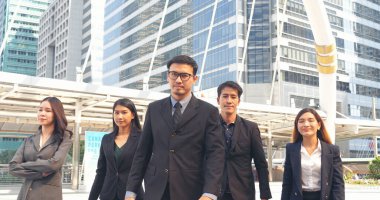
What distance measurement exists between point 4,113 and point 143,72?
1857 inches

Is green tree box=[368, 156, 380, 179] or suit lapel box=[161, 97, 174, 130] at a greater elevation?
suit lapel box=[161, 97, 174, 130]

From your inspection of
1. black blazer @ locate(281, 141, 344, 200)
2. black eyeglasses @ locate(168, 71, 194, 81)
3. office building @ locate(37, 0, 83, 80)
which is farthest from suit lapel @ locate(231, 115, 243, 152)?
office building @ locate(37, 0, 83, 80)

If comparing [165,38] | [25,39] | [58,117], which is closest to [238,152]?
[58,117]

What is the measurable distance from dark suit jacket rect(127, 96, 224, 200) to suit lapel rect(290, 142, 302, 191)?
4.19ft

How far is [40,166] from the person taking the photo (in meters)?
3.44

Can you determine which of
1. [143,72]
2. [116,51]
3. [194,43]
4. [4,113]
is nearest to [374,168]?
[4,113]

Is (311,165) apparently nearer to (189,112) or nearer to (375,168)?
(189,112)

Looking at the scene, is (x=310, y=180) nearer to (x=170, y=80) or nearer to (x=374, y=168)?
(x=170, y=80)

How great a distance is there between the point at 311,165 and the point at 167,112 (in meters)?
1.69

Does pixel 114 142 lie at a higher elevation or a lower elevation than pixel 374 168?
higher

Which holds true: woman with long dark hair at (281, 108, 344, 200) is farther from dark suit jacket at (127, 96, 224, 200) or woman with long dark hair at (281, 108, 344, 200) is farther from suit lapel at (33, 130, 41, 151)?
suit lapel at (33, 130, 41, 151)

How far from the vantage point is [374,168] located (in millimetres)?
20766

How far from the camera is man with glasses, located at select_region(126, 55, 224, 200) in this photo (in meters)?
2.97

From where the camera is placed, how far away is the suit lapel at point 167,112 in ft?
10.2
